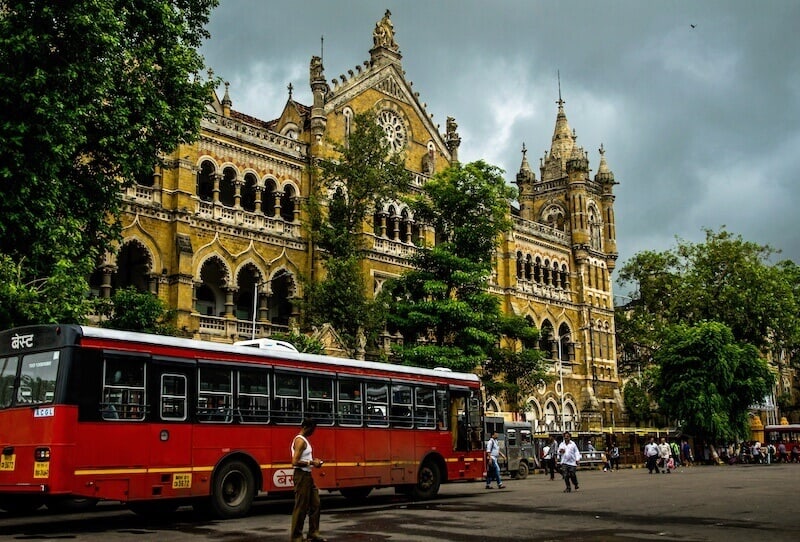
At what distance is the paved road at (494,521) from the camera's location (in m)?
11.5

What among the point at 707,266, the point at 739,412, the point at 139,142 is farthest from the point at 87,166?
the point at 707,266

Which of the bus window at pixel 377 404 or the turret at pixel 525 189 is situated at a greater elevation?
the turret at pixel 525 189

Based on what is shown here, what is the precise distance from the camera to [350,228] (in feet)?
102

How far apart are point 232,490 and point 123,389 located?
10.1 feet

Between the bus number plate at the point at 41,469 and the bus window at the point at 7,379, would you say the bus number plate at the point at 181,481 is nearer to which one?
the bus number plate at the point at 41,469

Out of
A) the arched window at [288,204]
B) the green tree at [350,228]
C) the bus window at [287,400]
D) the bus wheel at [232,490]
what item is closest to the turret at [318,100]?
the arched window at [288,204]

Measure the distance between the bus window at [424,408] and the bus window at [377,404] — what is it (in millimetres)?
1095

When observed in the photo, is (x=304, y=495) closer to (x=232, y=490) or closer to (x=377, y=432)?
(x=232, y=490)

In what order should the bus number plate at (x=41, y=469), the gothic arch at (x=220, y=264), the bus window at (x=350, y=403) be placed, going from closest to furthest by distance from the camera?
the bus number plate at (x=41, y=469)
the bus window at (x=350, y=403)
the gothic arch at (x=220, y=264)

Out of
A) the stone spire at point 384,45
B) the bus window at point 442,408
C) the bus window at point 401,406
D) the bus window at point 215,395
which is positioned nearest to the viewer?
the bus window at point 215,395

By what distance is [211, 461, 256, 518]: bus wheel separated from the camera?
46.5 feet

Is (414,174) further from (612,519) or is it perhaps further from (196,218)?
(612,519)

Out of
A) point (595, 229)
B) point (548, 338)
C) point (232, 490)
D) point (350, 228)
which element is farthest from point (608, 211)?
point (232, 490)

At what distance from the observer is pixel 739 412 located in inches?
1801
